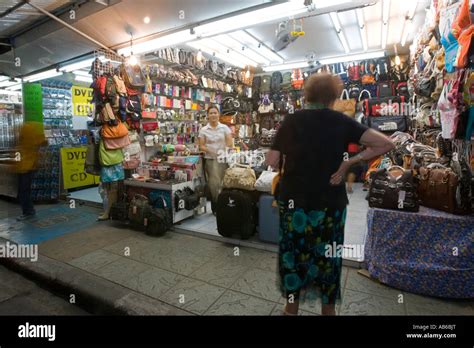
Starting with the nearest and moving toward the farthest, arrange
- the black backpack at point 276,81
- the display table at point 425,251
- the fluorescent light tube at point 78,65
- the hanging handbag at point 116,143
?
the display table at point 425,251 < the hanging handbag at point 116,143 < the fluorescent light tube at point 78,65 < the black backpack at point 276,81

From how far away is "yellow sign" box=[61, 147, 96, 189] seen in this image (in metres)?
6.34

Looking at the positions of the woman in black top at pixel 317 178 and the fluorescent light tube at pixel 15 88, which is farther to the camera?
the fluorescent light tube at pixel 15 88

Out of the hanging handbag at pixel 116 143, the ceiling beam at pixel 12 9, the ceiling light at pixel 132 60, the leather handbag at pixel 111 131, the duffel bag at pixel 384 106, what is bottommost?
the hanging handbag at pixel 116 143

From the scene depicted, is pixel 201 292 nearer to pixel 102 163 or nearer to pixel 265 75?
pixel 102 163

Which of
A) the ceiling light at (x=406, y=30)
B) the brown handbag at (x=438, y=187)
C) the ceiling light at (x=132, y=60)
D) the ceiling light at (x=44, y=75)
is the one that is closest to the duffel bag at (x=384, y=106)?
the ceiling light at (x=406, y=30)

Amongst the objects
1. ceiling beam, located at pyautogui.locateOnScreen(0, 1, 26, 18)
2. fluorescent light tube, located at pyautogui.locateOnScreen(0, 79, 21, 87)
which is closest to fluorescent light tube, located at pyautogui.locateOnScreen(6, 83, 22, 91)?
fluorescent light tube, located at pyautogui.locateOnScreen(0, 79, 21, 87)

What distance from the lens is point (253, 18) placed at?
395 cm

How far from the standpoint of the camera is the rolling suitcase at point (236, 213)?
342 cm

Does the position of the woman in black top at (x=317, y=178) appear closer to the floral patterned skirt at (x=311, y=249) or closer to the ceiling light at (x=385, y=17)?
the floral patterned skirt at (x=311, y=249)

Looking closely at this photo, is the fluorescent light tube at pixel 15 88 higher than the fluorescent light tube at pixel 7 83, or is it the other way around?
the fluorescent light tube at pixel 15 88

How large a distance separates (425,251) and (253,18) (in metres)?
3.65

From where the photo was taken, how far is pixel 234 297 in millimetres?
2441

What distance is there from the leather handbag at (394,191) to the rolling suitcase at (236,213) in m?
1.43
